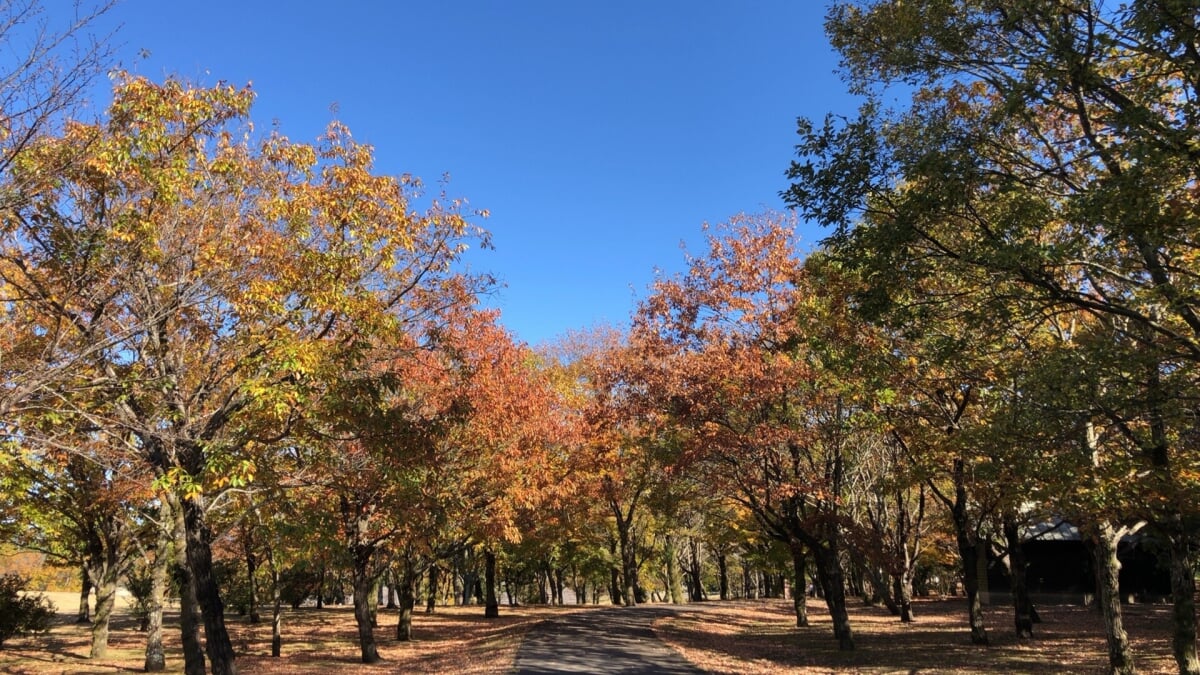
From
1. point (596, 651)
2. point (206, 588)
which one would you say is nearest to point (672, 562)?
point (596, 651)

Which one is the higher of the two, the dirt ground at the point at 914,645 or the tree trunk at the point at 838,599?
the tree trunk at the point at 838,599

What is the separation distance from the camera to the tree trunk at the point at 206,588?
10.7 meters

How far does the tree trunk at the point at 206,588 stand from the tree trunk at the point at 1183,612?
14630 millimetres

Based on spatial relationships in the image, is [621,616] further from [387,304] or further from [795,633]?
[387,304]

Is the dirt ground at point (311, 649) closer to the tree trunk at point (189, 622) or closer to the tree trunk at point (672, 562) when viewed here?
the tree trunk at point (189, 622)

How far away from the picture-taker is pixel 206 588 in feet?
35.4

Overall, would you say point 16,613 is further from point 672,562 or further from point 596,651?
point 672,562

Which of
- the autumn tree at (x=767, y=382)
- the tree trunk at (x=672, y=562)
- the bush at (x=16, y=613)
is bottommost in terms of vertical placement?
the tree trunk at (x=672, y=562)

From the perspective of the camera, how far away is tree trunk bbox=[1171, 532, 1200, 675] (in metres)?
10.0

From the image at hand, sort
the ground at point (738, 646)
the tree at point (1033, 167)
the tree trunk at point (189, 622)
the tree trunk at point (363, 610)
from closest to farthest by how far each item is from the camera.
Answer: the tree at point (1033, 167) < the tree trunk at point (189, 622) < the ground at point (738, 646) < the tree trunk at point (363, 610)

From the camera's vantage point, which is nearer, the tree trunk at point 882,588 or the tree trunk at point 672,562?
the tree trunk at point 882,588

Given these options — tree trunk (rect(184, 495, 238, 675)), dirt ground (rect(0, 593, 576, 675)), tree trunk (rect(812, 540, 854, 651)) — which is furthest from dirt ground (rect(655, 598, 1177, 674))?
tree trunk (rect(184, 495, 238, 675))

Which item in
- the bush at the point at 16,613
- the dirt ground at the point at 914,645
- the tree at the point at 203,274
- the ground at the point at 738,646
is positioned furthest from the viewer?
the bush at the point at 16,613

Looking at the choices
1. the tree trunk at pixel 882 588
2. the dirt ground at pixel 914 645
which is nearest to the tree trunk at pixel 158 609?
the dirt ground at pixel 914 645
